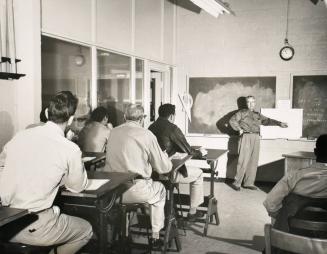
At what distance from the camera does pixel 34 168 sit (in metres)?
2.09

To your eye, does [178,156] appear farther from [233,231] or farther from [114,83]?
[114,83]

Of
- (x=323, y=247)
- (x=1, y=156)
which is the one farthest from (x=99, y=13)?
(x=323, y=247)

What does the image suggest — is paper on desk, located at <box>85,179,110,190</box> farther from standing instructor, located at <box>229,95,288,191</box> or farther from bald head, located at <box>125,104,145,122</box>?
standing instructor, located at <box>229,95,288,191</box>

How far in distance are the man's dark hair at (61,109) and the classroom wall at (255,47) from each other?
4.88 m

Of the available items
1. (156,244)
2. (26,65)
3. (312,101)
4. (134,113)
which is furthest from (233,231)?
(312,101)

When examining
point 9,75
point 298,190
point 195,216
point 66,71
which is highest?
point 66,71

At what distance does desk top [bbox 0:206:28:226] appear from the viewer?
1833 millimetres

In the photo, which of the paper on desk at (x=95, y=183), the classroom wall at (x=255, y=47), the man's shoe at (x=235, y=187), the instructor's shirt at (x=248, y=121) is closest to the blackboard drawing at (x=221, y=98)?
the classroom wall at (x=255, y=47)

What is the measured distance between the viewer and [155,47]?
21.1 ft

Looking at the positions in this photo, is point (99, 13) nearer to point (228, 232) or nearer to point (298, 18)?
point (228, 232)

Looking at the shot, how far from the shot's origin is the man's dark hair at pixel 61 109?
2.29m

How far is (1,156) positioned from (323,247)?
2170mm

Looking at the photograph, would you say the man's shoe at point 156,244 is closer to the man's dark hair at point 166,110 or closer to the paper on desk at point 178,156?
the paper on desk at point 178,156

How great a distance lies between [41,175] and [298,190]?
1504mm
